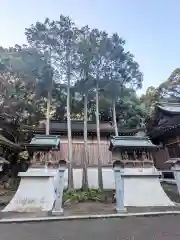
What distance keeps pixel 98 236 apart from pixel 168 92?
22346 mm

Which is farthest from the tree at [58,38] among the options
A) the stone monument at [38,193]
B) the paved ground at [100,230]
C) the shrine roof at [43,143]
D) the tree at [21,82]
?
the paved ground at [100,230]

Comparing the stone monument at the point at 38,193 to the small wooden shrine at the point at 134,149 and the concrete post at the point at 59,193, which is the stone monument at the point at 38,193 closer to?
the concrete post at the point at 59,193

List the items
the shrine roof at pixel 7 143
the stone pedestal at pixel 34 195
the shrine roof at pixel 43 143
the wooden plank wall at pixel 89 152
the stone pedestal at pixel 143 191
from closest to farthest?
the stone pedestal at pixel 34 195 → the stone pedestal at pixel 143 191 → the shrine roof at pixel 43 143 → the shrine roof at pixel 7 143 → the wooden plank wall at pixel 89 152

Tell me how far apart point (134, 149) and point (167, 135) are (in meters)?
3.77

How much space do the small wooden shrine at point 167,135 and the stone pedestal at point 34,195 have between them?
321 inches

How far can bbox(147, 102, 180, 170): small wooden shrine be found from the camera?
1171cm

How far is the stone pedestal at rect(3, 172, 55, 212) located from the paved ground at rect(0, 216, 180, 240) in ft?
5.86

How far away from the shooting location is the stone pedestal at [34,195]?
6801 millimetres

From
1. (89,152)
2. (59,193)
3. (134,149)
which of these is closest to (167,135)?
(134,149)

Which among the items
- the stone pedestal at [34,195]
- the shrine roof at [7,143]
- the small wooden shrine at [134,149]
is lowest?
the stone pedestal at [34,195]

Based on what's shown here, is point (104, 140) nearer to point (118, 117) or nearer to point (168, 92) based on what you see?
point (118, 117)

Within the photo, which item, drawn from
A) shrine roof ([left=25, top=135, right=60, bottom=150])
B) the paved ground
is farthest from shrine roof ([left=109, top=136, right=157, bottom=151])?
the paved ground

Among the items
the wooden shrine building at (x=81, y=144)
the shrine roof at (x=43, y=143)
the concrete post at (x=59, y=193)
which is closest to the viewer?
the concrete post at (x=59, y=193)

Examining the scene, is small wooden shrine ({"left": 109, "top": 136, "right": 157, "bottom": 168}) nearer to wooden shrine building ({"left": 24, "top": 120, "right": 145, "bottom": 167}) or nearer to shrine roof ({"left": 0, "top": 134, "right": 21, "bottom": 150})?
wooden shrine building ({"left": 24, "top": 120, "right": 145, "bottom": 167})
